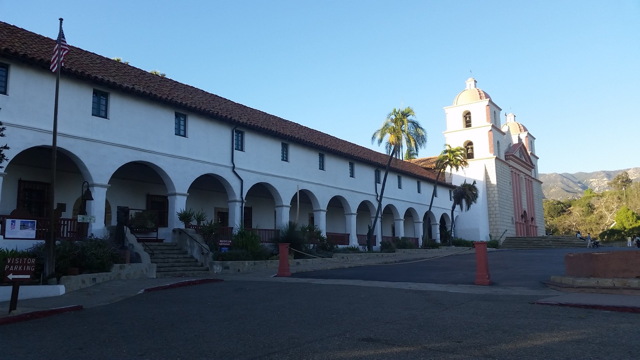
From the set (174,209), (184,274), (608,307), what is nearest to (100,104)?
(174,209)

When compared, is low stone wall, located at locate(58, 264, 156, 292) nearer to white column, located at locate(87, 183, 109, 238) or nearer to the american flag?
white column, located at locate(87, 183, 109, 238)

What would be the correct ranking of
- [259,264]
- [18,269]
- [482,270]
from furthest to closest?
[259,264], [482,270], [18,269]

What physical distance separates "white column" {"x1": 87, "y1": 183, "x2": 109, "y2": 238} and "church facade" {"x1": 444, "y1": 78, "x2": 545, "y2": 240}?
122 feet

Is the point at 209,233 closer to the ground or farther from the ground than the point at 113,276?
farther from the ground

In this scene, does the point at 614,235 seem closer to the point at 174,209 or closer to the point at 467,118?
the point at 467,118

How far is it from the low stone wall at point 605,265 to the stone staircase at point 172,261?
36.6 feet

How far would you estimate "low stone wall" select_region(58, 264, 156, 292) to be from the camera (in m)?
12.6

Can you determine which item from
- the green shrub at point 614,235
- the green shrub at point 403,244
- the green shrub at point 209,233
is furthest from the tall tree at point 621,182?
the green shrub at point 209,233

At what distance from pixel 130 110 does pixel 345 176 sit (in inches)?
590

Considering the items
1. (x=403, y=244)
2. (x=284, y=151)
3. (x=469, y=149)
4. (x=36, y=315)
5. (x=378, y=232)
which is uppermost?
(x=469, y=149)

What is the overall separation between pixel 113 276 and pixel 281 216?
1090 centimetres

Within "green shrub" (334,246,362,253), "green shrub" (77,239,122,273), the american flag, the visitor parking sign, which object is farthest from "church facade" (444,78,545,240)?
the visitor parking sign

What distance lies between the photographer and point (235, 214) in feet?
71.8

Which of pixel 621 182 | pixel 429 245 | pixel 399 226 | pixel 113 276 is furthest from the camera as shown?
pixel 621 182
